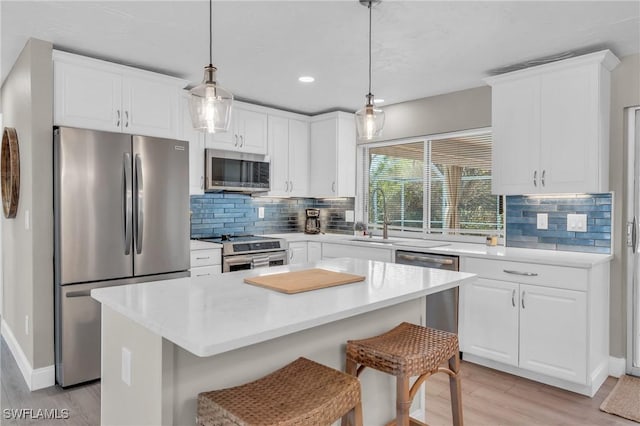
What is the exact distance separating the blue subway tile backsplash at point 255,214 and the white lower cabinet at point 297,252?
2.05 feet

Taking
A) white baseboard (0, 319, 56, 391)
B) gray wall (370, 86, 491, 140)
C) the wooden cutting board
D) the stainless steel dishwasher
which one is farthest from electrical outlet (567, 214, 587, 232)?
white baseboard (0, 319, 56, 391)

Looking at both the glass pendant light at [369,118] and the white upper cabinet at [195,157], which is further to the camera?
the white upper cabinet at [195,157]

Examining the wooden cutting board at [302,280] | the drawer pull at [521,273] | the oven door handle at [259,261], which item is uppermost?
the wooden cutting board at [302,280]

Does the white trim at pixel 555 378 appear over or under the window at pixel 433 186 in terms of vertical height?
under

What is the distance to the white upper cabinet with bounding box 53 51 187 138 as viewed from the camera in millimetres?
2984

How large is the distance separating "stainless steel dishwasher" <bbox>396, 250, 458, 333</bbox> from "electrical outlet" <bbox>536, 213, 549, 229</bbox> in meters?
0.77

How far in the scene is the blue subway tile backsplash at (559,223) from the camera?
3.20m

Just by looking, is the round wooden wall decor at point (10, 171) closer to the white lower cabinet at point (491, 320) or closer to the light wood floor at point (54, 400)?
the light wood floor at point (54, 400)

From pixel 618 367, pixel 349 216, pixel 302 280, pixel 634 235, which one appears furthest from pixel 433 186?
pixel 302 280

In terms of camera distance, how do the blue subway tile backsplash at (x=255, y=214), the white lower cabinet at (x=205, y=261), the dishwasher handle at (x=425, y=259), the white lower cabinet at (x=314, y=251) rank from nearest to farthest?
1. the dishwasher handle at (x=425, y=259)
2. the white lower cabinet at (x=205, y=261)
3. the blue subway tile backsplash at (x=255, y=214)
4. the white lower cabinet at (x=314, y=251)

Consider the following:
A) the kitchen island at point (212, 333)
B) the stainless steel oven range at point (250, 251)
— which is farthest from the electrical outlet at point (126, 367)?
the stainless steel oven range at point (250, 251)

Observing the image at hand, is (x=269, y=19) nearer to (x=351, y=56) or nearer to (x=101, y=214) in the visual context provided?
(x=351, y=56)

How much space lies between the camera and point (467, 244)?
158 inches

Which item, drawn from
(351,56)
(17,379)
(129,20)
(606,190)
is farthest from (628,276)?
(17,379)
